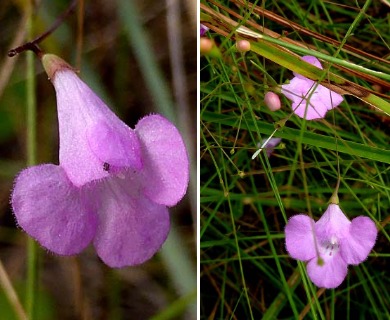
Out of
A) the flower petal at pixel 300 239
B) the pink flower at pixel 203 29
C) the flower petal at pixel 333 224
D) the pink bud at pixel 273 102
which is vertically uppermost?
the pink flower at pixel 203 29

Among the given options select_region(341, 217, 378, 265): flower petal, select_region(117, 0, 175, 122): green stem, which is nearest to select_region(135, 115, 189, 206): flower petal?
select_region(117, 0, 175, 122): green stem

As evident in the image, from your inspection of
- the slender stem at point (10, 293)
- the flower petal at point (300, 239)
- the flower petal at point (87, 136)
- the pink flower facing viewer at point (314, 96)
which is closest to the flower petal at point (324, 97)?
the pink flower facing viewer at point (314, 96)

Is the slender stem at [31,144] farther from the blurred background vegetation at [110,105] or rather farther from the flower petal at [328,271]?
the flower petal at [328,271]

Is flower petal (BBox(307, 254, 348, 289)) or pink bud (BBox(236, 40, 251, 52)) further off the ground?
pink bud (BBox(236, 40, 251, 52))

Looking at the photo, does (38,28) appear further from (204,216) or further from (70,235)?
(204,216)

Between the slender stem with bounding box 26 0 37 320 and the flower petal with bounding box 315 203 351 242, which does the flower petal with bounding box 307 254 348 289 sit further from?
the slender stem with bounding box 26 0 37 320

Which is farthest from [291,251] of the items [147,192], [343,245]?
[147,192]

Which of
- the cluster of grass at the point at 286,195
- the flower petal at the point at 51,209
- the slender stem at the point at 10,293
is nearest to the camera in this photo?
the flower petal at the point at 51,209

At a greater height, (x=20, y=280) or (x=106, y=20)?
(x=106, y=20)
